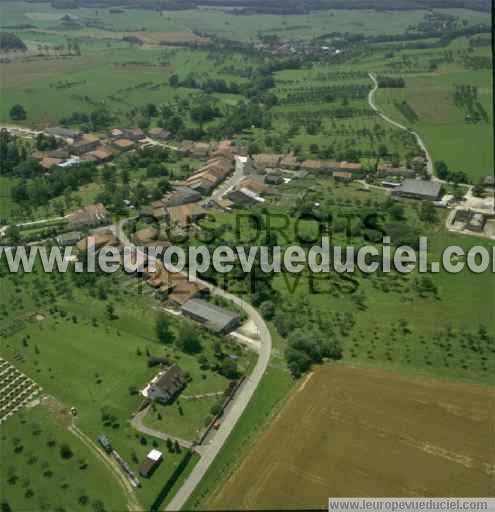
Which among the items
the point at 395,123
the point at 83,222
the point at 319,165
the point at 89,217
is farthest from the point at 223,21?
the point at 83,222

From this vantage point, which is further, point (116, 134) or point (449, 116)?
point (449, 116)

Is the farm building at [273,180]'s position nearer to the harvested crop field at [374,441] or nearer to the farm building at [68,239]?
the farm building at [68,239]

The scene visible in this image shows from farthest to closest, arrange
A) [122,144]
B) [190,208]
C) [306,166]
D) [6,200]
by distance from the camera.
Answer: [122,144]
[306,166]
[6,200]
[190,208]

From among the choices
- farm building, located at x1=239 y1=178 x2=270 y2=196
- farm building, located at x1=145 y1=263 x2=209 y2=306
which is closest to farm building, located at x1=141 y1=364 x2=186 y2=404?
farm building, located at x1=145 y1=263 x2=209 y2=306

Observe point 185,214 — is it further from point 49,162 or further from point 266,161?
point 49,162

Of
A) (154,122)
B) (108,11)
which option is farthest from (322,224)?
(108,11)

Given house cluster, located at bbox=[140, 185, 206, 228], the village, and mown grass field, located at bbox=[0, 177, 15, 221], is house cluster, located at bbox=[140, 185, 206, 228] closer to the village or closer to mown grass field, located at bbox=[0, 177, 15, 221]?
the village

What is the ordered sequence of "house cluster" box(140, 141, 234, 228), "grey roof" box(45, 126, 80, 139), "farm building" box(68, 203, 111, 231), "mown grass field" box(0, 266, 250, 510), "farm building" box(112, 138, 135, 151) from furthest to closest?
"grey roof" box(45, 126, 80, 139), "farm building" box(112, 138, 135, 151), "house cluster" box(140, 141, 234, 228), "farm building" box(68, 203, 111, 231), "mown grass field" box(0, 266, 250, 510)
